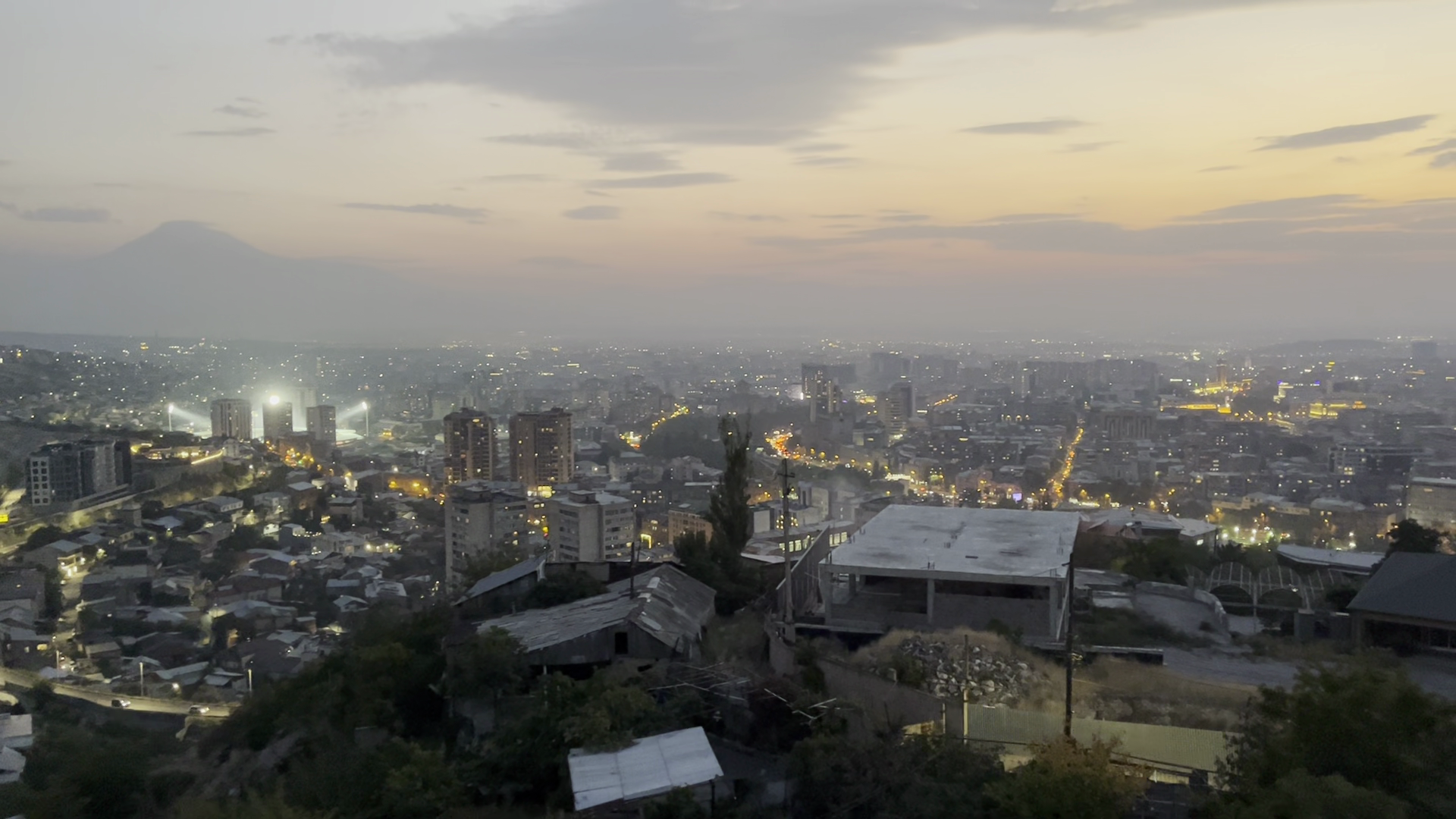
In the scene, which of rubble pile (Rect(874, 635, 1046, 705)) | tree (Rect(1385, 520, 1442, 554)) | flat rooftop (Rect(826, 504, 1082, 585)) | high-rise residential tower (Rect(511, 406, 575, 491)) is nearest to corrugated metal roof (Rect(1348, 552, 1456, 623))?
tree (Rect(1385, 520, 1442, 554))

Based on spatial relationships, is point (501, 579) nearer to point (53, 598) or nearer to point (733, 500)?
point (733, 500)

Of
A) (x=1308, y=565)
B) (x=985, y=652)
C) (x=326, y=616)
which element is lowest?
(x=326, y=616)

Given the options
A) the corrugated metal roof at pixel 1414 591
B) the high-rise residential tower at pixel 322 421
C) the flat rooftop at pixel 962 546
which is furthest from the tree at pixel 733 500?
the high-rise residential tower at pixel 322 421

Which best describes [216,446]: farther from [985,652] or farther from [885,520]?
[985,652]

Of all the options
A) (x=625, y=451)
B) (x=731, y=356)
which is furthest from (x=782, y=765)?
(x=731, y=356)

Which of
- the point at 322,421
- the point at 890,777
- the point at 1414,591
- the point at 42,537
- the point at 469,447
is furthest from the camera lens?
the point at 322,421

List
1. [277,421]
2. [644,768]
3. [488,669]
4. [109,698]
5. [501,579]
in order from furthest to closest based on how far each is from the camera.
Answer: [277,421] → [109,698] → [501,579] → [488,669] → [644,768]

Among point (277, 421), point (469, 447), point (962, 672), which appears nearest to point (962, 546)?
point (962, 672)
